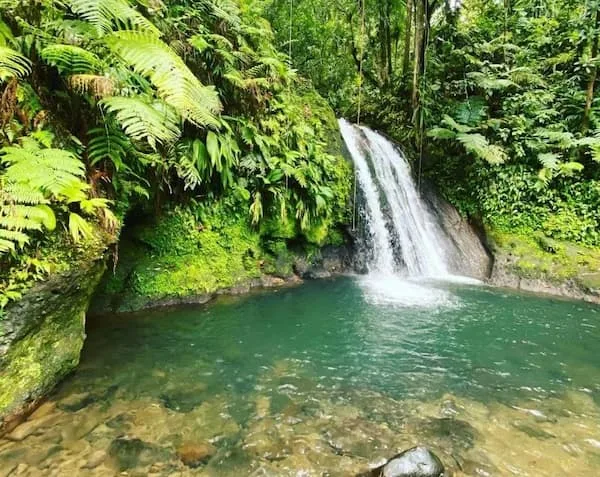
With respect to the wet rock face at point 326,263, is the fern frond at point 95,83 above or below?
above

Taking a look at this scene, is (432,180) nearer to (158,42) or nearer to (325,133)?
(325,133)

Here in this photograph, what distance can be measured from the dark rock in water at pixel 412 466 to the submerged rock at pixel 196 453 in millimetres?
1103

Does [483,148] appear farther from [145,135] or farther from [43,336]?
[43,336]

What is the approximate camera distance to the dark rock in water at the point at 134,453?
2.64 meters

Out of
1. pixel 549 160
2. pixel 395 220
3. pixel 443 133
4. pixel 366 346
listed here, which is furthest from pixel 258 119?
pixel 549 160

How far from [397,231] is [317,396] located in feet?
18.6

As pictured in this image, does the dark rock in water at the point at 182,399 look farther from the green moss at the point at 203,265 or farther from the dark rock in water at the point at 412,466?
→ the green moss at the point at 203,265

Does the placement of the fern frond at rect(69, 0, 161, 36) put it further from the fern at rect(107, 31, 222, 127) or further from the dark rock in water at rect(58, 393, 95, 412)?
the dark rock in water at rect(58, 393, 95, 412)

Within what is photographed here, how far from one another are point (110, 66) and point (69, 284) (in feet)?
7.38

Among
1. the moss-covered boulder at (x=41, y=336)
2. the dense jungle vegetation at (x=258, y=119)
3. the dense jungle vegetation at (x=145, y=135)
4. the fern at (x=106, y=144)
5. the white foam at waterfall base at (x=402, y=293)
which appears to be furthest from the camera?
the white foam at waterfall base at (x=402, y=293)

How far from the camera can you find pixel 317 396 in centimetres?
357

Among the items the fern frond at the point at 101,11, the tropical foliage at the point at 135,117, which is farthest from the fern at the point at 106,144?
the fern frond at the point at 101,11

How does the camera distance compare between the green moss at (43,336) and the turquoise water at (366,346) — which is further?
the turquoise water at (366,346)

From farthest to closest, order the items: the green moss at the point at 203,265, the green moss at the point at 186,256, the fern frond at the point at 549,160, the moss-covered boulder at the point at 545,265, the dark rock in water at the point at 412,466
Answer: the fern frond at the point at 549,160 → the moss-covered boulder at the point at 545,265 → the green moss at the point at 203,265 → the green moss at the point at 186,256 → the dark rock in water at the point at 412,466
